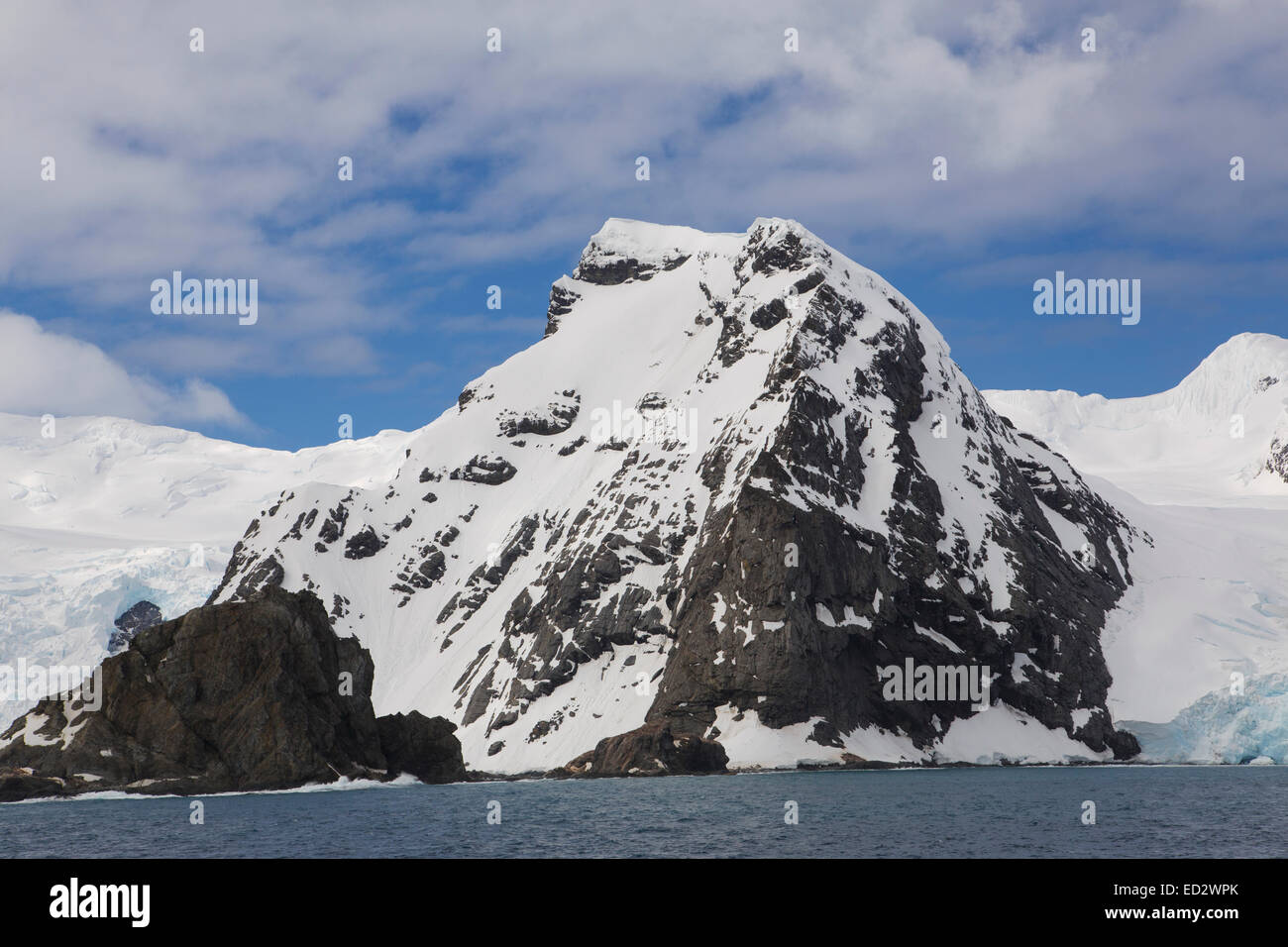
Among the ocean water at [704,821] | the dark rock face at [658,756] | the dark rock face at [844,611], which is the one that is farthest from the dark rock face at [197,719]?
the dark rock face at [844,611]

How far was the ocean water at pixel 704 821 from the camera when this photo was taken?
2544 inches

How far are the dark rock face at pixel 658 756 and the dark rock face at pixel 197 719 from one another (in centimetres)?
3595

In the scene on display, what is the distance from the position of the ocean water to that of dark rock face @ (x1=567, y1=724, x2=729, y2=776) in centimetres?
2125

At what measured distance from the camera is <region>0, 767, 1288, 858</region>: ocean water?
64625mm

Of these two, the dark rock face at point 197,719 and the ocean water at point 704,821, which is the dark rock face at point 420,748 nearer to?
the dark rock face at point 197,719

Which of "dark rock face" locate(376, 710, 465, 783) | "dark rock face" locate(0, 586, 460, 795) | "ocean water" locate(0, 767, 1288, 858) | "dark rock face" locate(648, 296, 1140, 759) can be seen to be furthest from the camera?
"dark rock face" locate(648, 296, 1140, 759)

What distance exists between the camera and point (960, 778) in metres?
132

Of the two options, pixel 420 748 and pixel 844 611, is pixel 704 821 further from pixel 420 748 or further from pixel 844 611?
pixel 844 611

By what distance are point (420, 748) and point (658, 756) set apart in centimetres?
2849

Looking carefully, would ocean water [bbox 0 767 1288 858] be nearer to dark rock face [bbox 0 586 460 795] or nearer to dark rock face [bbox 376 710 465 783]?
dark rock face [bbox 0 586 460 795]

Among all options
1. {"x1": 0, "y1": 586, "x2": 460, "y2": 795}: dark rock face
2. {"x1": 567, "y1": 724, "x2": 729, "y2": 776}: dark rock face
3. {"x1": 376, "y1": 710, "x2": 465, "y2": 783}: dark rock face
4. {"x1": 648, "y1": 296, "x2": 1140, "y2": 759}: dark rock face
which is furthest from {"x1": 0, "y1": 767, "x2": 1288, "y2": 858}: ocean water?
{"x1": 648, "y1": 296, "x2": 1140, "y2": 759}: dark rock face

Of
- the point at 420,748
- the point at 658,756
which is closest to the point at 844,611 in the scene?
the point at 658,756
